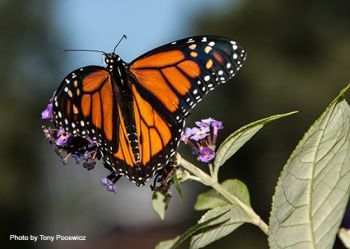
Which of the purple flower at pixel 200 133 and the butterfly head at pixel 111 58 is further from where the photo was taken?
the butterfly head at pixel 111 58

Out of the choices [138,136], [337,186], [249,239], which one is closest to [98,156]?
[138,136]

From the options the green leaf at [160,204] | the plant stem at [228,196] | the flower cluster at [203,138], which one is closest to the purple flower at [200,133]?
the flower cluster at [203,138]

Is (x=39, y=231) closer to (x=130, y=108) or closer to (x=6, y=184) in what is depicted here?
(x=6, y=184)

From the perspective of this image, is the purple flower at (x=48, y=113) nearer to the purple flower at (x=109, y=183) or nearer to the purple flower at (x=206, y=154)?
the purple flower at (x=109, y=183)

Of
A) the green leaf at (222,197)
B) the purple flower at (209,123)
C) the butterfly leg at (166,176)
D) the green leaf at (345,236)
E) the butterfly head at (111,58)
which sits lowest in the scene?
the green leaf at (345,236)

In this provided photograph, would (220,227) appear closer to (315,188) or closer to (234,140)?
(234,140)

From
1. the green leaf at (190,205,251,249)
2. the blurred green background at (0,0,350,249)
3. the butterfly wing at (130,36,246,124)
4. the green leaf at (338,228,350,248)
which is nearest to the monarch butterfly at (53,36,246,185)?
the butterfly wing at (130,36,246,124)

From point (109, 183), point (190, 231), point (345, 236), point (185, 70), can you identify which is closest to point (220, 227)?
point (190, 231)

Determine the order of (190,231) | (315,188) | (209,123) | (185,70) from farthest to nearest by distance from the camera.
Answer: (185,70)
(209,123)
(190,231)
(315,188)
